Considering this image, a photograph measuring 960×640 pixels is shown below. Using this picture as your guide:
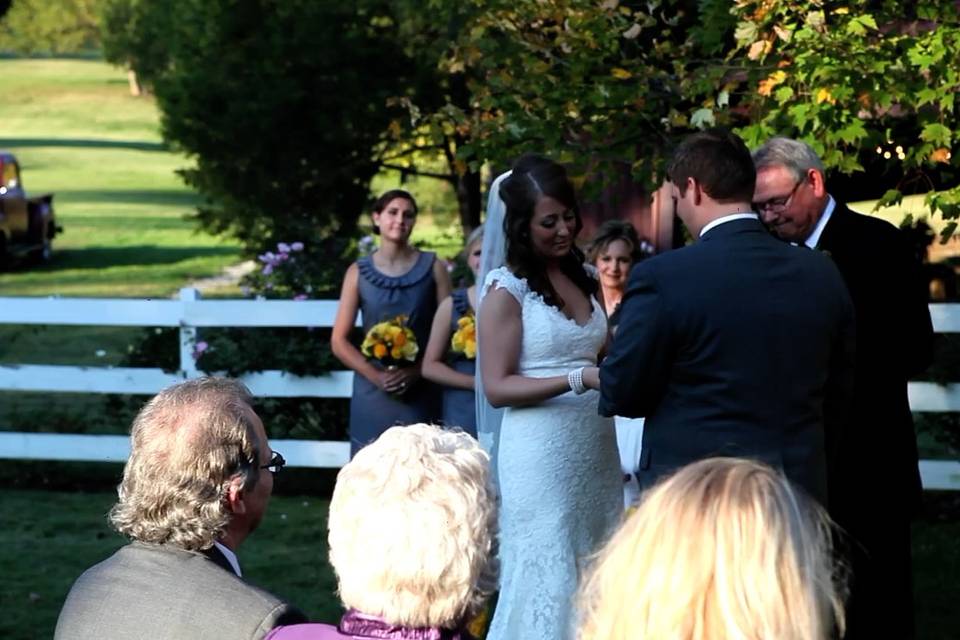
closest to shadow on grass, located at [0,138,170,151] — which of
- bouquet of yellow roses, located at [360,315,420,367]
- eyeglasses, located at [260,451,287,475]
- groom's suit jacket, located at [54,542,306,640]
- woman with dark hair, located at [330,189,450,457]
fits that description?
woman with dark hair, located at [330,189,450,457]

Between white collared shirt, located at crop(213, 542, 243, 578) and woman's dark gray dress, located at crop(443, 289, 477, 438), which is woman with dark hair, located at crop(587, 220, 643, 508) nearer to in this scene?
woman's dark gray dress, located at crop(443, 289, 477, 438)

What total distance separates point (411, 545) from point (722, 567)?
68 cm

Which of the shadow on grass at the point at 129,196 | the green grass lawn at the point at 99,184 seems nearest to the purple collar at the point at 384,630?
the green grass lawn at the point at 99,184

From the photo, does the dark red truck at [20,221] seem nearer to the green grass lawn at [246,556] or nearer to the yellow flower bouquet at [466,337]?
the green grass lawn at [246,556]

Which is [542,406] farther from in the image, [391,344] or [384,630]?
[384,630]

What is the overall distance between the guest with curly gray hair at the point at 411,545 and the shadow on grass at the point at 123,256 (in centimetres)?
Result: 2875

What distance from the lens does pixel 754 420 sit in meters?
4.11

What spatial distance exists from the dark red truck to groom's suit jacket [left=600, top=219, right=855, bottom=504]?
26.7 meters

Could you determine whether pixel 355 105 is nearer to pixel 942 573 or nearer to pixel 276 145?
pixel 276 145

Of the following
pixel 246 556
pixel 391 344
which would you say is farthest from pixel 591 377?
pixel 246 556

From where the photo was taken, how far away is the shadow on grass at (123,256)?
30938mm

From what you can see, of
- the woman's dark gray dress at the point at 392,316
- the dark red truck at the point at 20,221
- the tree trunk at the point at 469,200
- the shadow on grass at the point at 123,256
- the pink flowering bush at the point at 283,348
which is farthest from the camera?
the shadow on grass at the point at 123,256

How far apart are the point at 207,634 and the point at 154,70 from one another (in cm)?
1592

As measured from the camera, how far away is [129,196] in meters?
47.9
